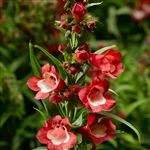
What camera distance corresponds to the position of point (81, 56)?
1.23 meters

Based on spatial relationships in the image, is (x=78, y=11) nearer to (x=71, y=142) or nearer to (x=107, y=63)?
(x=107, y=63)

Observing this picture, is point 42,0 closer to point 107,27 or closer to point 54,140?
point 107,27

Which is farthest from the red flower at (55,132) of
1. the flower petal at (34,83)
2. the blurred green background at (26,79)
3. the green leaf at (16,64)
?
the green leaf at (16,64)

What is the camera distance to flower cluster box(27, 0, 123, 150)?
124 centimetres

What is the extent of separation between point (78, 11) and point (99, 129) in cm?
32

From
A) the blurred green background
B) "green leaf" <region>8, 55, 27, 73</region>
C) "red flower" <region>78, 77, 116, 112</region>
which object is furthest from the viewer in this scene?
"green leaf" <region>8, 55, 27, 73</region>

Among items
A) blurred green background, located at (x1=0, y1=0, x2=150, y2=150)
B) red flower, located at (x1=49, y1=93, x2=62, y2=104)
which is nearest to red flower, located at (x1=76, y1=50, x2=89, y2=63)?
red flower, located at (x1=49, y1=93, x2=62, y2=104)

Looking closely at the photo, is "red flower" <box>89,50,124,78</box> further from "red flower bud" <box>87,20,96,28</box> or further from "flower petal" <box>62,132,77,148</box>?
"flower petal" <box>62,132,77,148</box>

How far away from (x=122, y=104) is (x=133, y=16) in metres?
1.35

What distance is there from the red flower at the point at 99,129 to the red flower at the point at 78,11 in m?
0.26

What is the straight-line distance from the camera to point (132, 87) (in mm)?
2855

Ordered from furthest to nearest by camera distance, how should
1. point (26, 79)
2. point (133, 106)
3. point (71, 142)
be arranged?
point (26, 79), point (133, 106), point (71, 142)

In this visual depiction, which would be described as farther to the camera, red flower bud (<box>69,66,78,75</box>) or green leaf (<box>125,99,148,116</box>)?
green leaf (<box>125,99,148,116</box>)

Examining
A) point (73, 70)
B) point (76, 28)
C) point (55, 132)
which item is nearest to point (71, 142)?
point (55, 132)
